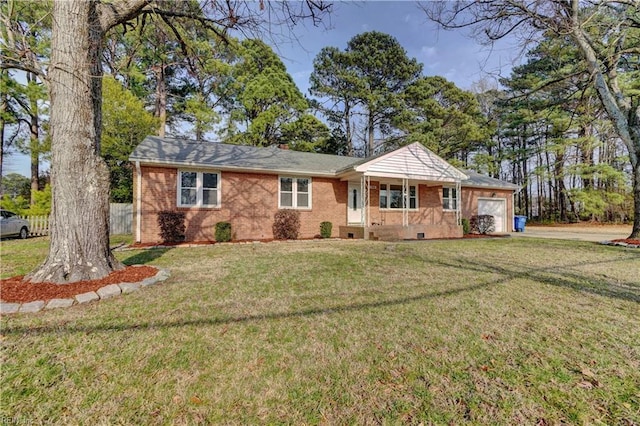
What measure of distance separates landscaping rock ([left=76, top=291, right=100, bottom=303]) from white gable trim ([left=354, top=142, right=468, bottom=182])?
998 cm

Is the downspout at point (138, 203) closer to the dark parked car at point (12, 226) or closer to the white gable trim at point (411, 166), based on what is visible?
the dark parked car at point (12, 226)

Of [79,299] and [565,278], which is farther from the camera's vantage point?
[565,278]

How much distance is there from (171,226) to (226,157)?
148 inches

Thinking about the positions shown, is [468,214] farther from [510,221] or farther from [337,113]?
[337,113]

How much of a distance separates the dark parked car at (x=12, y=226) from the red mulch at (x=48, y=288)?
11.0 metres

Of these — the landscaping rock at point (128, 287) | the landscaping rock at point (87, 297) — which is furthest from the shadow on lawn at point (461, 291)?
the landscaping rock at point (128, 287)

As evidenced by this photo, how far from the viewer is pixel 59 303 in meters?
3.89

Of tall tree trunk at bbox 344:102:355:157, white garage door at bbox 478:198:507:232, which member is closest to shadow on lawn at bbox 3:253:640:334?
white garage door at bbox 478:198:507:232

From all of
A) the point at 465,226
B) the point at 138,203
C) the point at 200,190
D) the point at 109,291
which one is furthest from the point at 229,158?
the point at 465,226

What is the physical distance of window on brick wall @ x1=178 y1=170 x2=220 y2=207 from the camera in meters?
11.5

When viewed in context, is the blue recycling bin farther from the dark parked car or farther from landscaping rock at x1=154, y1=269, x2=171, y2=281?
the dark parked car

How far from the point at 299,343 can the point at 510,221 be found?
66.6 ft

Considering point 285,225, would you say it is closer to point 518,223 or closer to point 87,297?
point 87,297

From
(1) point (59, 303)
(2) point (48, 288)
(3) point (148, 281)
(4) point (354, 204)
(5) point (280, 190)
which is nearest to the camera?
(1) point (59, 303)
